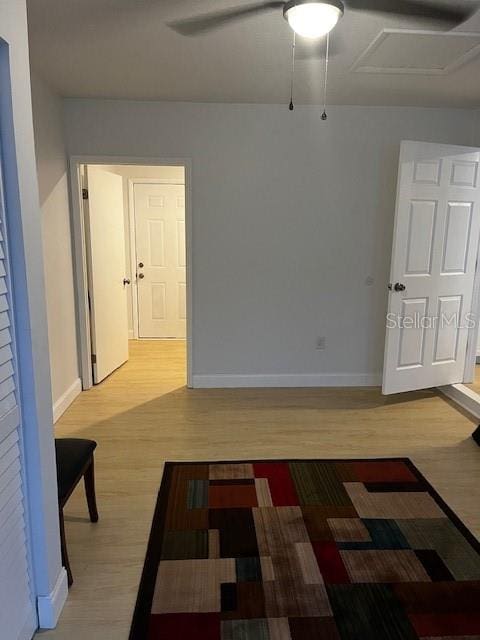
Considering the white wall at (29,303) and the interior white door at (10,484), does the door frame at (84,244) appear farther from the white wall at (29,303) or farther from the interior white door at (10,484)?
the interior white door at (10,484)

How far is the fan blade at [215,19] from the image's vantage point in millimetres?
2133

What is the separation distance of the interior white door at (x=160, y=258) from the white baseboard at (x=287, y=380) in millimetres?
2157

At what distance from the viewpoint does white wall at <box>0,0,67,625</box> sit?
1350mm

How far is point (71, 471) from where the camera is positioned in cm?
194

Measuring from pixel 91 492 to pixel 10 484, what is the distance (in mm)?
837

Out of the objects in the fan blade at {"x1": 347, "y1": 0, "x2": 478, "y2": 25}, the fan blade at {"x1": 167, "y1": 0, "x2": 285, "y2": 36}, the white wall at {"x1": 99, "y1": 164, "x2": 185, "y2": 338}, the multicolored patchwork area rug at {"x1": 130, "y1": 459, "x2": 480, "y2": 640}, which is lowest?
the multicolored patchwork area rug at {"x1": 130, "y1": 459, "x2": 480, "y2": 640}

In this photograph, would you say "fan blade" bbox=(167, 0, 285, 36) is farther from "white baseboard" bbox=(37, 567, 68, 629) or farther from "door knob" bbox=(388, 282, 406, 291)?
"white baseboard" bbox=(37, 567, 68, 629)

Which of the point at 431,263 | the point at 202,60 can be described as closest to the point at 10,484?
the point at 202,60

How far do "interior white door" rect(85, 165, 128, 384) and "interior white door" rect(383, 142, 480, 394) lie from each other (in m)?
2.56

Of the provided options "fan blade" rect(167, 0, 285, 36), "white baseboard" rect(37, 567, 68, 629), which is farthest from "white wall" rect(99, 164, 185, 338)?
"white baseboard" rect(37, 567, 68, 629)

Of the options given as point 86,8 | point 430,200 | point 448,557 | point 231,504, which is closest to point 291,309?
point 430,200

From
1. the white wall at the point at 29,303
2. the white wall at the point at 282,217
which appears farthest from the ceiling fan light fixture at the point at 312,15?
the white wall at the point at 282,217

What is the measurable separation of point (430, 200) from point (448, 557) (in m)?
2.66

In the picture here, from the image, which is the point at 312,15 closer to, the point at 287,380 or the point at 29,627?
the point at 29,627
